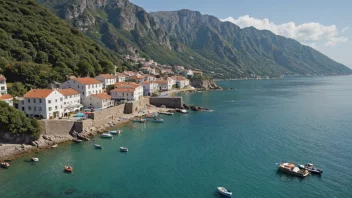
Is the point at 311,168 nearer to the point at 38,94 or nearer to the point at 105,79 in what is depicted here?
the point at 38,94

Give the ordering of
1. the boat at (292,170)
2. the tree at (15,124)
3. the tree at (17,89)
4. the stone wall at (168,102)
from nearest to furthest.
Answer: the boat at (292,170)
the tree at (15,124)
the tree at (17,89)
the stone wall at (168,102)

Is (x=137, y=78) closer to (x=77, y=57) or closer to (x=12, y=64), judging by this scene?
(x=77, y=57)

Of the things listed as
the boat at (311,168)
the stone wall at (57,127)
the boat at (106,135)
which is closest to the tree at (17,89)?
the stone wall at (57,127)

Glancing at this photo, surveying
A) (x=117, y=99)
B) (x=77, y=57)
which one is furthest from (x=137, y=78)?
(x=117, y=99)

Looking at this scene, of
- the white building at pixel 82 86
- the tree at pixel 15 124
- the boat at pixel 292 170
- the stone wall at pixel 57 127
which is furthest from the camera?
the white building at pixel 82 86

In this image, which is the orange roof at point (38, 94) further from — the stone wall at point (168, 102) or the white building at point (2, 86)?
the stone wall at point (168, 102)

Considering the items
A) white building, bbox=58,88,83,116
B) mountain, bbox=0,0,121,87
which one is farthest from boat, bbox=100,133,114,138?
mountain, bbox=0,0,121,87

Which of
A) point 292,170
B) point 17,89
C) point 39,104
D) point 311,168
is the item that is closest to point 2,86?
point 17,89

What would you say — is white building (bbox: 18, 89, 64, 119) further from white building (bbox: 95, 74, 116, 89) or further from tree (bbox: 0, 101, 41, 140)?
white building (bbox: 95, 74, 116, 89)
